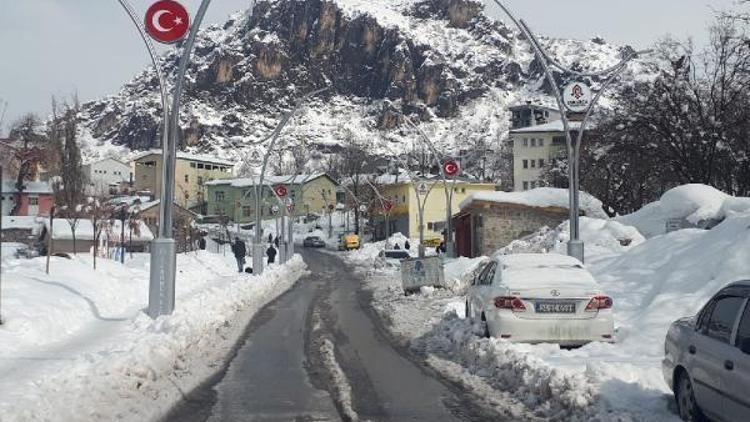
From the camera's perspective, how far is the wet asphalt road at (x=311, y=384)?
330 inches

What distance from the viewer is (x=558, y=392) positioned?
27.3ft

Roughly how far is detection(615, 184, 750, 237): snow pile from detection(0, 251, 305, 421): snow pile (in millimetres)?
16359

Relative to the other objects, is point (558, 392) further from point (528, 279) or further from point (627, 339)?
point (627, 339)

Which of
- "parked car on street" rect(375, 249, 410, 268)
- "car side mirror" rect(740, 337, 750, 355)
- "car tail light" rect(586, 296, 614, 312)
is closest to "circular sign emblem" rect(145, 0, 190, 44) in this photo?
"car tail light" rect(586, 296, 614, 312)

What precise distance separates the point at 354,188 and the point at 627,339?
91.1 metres

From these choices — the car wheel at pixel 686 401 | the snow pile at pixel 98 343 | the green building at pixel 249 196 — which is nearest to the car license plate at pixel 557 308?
the car wheel at pixel 686 401

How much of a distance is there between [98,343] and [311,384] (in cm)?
395

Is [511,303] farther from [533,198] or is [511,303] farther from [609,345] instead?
[533,198]

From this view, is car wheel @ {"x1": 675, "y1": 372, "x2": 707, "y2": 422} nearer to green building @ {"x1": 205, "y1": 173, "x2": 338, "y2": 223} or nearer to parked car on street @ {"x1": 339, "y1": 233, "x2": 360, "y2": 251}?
parked car on street @ {"x1": 339, "y1": 233, "x2": 360, "y2": 251}

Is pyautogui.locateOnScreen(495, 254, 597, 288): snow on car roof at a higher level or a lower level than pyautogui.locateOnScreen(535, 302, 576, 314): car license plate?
higher

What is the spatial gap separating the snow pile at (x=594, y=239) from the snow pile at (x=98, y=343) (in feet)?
52.6

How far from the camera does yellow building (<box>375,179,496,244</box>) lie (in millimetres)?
95312

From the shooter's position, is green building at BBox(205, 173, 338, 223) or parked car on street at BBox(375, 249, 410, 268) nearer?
parked car on street at BBox(375, 249, 410, 268)

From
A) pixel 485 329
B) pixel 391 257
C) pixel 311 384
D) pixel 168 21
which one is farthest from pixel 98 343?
pixel 391 257
